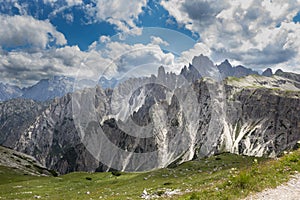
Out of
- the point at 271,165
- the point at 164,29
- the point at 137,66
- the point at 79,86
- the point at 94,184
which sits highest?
the point at 164,29

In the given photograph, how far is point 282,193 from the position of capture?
692 inches

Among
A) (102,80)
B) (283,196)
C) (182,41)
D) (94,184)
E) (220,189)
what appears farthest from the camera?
(94,184)

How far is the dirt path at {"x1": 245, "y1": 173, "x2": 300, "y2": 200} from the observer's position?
16.8 metres

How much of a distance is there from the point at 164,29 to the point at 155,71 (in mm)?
7671

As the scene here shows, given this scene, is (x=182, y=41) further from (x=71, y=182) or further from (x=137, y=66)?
(x=71, y=182)

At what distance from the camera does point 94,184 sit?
64.0 meters

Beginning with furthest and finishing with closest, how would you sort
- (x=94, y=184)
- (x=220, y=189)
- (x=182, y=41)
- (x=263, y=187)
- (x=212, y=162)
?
(x=212, y=162) < (x=94, y=184) < (x=182, y=41) < (x=220, y=189) < (x=263, y=187)

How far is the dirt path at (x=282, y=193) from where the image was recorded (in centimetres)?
1683

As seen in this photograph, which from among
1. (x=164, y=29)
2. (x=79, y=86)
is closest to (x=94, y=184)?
(x=79, y=86)

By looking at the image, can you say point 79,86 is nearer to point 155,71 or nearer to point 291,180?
point 155,71

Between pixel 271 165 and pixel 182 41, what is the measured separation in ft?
72.4

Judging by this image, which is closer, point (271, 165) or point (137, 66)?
point (271, 165)

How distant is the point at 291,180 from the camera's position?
20.0 m

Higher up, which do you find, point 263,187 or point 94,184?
point 263,187
